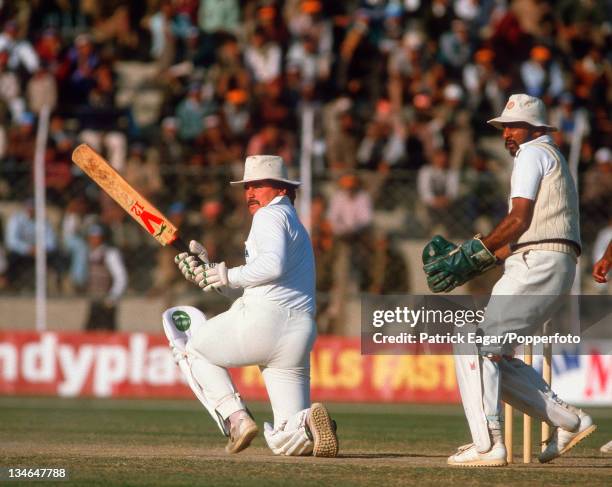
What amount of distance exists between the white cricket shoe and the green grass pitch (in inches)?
3.3

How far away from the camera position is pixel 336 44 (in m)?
21.4

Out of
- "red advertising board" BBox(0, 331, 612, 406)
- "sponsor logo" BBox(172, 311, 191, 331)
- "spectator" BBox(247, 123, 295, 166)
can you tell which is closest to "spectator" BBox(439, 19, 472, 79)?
"spectator" BBox(247, 123, 295, 166)

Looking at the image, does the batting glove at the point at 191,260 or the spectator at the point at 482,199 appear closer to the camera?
the batting glove at the point at 191,260

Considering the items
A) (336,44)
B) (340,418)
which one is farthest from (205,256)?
(336,44)

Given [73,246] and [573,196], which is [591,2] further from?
[573,196]

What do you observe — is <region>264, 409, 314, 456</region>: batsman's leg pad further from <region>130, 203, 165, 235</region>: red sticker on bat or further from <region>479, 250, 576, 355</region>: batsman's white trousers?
<region>130, 203, 165, 235</region>: red sticker on bat

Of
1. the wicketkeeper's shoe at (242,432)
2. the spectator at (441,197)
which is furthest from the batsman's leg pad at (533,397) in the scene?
the spectator at (441,197)

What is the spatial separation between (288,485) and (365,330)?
32.8 feet

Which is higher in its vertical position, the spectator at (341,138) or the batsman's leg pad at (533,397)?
the spectator at (341,138)

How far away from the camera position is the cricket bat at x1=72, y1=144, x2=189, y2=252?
33.5 feet

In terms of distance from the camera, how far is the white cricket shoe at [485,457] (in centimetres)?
876

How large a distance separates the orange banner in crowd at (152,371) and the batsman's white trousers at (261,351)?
815 centimetres

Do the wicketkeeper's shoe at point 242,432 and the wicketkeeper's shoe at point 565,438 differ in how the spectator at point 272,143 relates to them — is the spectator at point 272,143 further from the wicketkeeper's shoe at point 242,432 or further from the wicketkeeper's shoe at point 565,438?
the wicketkeeper's shoe at point 565,438

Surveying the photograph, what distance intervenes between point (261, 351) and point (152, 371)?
8.88 metres
